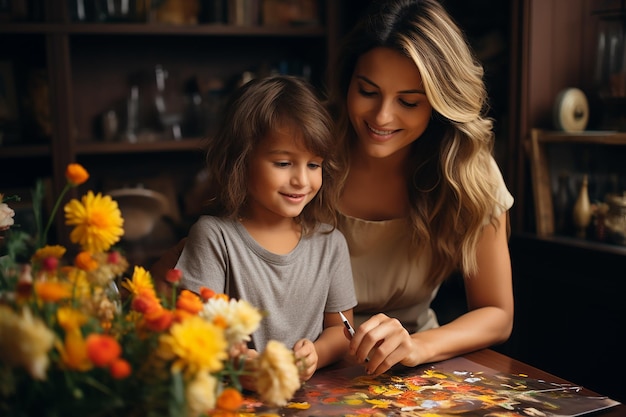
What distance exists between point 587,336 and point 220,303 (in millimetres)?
1882

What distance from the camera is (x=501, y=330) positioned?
158 centimetres

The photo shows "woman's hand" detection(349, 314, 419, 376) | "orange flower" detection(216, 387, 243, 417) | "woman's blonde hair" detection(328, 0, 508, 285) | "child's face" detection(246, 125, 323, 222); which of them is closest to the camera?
"orange flower" detection(216, 387, 243, 417)

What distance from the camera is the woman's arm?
1.22 metres

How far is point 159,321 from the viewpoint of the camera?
0.70m

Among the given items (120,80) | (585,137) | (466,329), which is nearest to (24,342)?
(466,329)

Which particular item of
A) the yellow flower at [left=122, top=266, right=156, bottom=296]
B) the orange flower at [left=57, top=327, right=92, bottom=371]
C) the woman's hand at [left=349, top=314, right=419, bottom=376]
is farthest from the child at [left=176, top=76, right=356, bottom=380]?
the orange flower at [left=57, top=327, right=92, bottom=371]

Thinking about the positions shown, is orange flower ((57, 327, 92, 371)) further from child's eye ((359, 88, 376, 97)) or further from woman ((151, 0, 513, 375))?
child's eye ((359, 88, 376, 97))

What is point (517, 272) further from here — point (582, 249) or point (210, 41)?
point (210, 41)

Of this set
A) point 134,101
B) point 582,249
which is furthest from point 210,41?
point 582,249

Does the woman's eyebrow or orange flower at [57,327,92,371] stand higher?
the woman's eyebrow

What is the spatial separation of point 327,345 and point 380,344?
157 mm

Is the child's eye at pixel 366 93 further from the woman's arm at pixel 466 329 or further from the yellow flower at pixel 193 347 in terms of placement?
the yellow flower at pixel 193 347

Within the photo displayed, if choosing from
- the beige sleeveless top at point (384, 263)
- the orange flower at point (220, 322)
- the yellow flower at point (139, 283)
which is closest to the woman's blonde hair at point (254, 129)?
the beige sleeveless top at point (384, 263)

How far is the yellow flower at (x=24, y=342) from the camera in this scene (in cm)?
59
